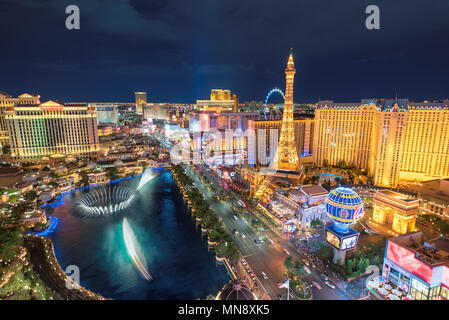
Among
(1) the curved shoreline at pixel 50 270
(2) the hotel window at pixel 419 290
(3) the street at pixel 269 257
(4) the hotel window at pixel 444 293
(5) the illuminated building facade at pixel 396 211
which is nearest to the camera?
(4) the hotel window at pixel 444 293

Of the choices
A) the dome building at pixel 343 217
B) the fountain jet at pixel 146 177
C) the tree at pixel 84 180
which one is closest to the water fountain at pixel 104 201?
the tree at pixel 84 180

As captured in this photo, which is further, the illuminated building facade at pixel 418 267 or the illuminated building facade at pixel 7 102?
the illuminated building facade at pixel 7 102

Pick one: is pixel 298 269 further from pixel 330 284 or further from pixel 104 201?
pixel 104 201

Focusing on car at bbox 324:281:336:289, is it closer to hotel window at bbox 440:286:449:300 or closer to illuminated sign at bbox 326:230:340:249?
illuminated sign at bbox 326:230:340:249

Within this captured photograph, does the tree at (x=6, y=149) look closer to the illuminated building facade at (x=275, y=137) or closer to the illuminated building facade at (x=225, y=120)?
the illuminated building facade at (x=225, y=120)

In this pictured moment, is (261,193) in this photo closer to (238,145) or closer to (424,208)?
(424,208)

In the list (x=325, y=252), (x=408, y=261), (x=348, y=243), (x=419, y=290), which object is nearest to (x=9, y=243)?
(x=325, y=252)

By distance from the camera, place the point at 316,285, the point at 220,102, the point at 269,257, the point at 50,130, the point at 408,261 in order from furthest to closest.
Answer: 1. the point at 220,102
2. the point at 50,130
3. the point at 269,257
4. the point at 316,285
5. the point at 408,261

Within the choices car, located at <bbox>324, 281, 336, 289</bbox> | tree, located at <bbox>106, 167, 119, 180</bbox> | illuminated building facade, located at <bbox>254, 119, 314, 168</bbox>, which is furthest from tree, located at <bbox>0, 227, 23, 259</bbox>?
illuminated building facade, located at <bbox>254, 119, 314, 168</bbox>
